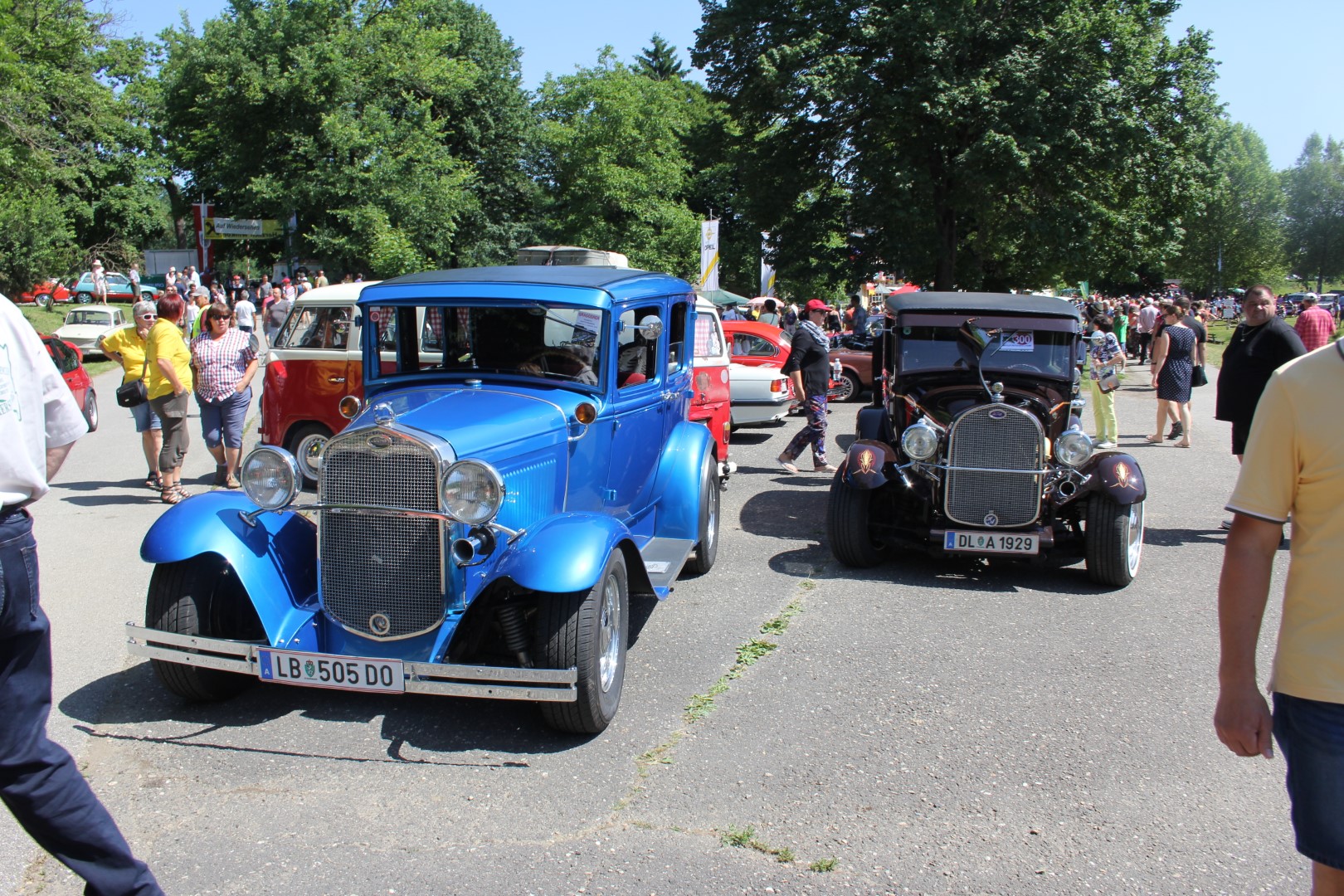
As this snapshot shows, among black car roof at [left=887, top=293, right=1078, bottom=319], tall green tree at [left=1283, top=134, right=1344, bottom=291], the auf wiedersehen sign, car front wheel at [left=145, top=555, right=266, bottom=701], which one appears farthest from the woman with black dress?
tall green tree at [left=1283, top=134, right=1344, bottom=291]

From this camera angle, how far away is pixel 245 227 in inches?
1464

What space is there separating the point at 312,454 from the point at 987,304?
207 inches

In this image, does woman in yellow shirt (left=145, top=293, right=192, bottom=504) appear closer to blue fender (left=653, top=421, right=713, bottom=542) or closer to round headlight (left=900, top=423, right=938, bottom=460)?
blue fender (left=653, top=421, right=713, bottom=542)

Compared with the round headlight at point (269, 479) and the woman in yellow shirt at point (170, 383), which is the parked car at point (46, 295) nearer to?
the woman in yellow shirt at point (170, 383)

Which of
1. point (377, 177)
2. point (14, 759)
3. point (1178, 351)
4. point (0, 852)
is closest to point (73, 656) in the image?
point (0, 852)

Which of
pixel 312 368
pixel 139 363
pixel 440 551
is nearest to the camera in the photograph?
pixel 440 551

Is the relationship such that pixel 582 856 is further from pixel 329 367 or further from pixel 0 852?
pixel 329 367

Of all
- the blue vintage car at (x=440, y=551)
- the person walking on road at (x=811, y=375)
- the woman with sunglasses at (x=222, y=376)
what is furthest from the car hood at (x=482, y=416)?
the person walking on road at (x=811, y=375)

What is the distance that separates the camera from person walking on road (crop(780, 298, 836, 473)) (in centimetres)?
1070

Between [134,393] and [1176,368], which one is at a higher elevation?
[1176,368]

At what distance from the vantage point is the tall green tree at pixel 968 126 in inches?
851

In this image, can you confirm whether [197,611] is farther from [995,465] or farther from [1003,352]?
[1003,352]

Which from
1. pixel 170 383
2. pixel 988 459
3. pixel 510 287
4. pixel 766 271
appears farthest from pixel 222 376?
pixel 766 271

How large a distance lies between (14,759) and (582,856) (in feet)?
5.86
